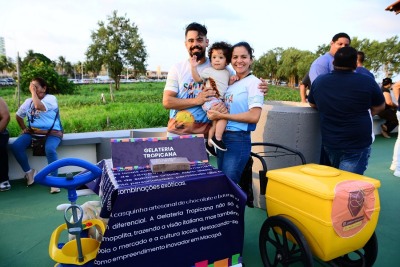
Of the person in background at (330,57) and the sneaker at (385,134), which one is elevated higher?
the person in background at (330,57)

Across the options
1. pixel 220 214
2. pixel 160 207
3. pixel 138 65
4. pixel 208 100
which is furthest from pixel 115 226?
pixel 138 65

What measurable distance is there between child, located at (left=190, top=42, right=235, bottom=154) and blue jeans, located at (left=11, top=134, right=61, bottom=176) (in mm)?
2735

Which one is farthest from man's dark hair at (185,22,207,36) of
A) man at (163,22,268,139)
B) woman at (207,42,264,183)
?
woman at (207,42,264,183)

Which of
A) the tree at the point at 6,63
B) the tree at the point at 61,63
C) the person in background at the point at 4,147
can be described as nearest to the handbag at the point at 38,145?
the person in background at the point at 4,147

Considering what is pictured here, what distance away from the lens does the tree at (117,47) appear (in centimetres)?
2948

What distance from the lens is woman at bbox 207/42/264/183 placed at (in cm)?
221

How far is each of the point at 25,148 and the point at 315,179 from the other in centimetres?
400

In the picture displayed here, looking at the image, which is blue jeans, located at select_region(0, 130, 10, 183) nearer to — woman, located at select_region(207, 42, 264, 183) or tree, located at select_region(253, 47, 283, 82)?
woman, located at select_region(207, 42, 264, 183)

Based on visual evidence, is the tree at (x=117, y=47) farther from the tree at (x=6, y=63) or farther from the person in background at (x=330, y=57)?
the tree at (x=6, y=63)

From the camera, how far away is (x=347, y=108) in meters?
2.39

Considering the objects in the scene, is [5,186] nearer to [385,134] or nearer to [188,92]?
[188,92]

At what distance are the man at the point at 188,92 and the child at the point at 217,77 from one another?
2.5 inches

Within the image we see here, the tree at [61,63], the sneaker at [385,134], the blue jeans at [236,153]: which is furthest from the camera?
the tree at [61,63]

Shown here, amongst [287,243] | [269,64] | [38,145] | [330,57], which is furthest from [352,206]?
[269,64]
